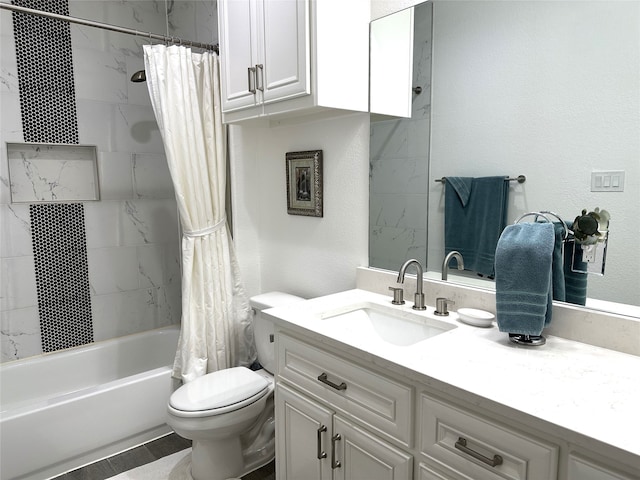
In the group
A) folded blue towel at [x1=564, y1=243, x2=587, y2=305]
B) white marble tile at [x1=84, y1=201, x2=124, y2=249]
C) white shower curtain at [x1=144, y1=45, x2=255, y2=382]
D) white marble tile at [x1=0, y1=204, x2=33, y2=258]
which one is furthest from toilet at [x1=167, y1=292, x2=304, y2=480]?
white marble tile at [x1=0, y1=204, x2=33, y2=258]

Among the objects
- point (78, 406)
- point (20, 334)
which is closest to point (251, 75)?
point (78, 406)

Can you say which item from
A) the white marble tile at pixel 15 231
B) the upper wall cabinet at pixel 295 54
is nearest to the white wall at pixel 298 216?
the upper wall cabinet at pixel 295 54

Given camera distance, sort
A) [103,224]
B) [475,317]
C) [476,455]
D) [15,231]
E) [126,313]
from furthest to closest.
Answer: [126,313], [103,224], [15,231], [475,317], [476,455]

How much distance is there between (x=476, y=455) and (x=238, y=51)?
6.02ft

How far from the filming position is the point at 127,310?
3.16 meters

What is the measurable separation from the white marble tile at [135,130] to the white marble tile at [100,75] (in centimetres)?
9

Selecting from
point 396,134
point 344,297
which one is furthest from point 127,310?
point 396,134

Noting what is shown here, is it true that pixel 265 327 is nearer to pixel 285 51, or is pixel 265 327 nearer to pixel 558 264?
pixel 285 51

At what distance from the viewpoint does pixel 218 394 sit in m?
1.97

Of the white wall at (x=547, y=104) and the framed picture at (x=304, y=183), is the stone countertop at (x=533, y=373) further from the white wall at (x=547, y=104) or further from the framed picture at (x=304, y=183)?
the framed picture at (x=304, y=183)

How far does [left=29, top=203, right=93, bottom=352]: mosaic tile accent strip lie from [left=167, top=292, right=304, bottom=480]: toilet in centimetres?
135

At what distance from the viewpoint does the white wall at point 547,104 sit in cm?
124

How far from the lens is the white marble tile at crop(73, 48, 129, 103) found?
113 inches

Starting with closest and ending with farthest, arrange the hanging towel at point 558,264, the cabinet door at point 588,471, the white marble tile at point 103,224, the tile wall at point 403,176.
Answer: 1. the cabinet door at point 588,471
2. the hanging towel at point 558,264
3. the tile wall at point 403,176
4. the white marble tile at point 103,224
